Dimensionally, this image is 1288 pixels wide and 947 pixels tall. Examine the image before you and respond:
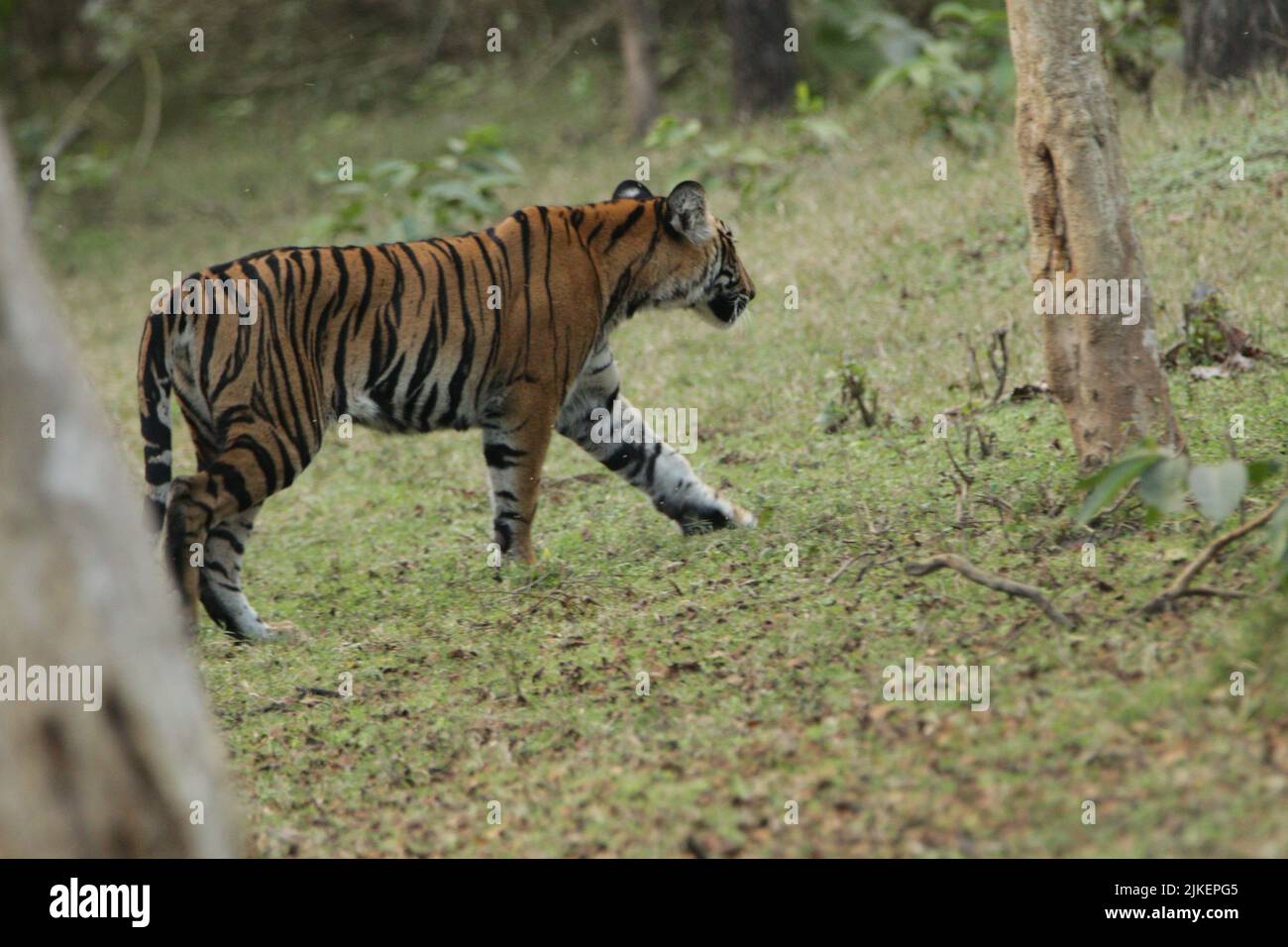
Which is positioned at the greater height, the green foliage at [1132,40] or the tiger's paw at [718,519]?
the green foliage at [1132,40]

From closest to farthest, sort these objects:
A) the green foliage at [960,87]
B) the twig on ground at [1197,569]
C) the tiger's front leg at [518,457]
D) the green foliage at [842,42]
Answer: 1. the twig on ground at [1197,569]
2. the tiger's front leg at [518,457]
3. the green foliage at [960,87]
4. the green foliage at [842,42]

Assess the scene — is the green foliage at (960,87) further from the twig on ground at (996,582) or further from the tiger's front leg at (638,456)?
the twig on ground at (996,582)

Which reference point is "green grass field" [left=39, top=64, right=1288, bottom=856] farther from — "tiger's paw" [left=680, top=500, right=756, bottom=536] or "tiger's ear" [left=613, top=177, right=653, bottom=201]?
"tiger's ear" [left=613, top=177, right=653, bottom=201]

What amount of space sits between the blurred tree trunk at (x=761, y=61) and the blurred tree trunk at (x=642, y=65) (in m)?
0.85

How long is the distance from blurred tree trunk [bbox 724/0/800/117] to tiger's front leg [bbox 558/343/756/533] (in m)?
8.45

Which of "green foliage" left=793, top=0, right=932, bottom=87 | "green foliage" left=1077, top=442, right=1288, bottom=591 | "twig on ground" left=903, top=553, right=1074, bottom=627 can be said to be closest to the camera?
"green foliage" left=1077, top=442, right=1288, bottom=591

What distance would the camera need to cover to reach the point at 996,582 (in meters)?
5.11

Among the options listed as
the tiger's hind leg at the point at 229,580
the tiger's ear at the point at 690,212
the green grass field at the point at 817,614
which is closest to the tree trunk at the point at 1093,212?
the green grass field at the point at 817,614

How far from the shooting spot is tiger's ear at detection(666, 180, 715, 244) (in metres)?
7.20

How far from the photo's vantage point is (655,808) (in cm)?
435

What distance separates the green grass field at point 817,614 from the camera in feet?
13.6

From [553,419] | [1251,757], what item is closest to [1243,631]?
[1251,757]

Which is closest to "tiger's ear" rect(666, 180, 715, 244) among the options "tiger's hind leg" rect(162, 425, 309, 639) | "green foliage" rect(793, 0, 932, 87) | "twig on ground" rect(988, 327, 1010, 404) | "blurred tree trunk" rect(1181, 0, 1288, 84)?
"twig on ground" rect(988, 327, 1010, 404)

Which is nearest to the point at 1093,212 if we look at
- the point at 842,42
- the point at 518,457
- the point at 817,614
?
the point at 817,614
